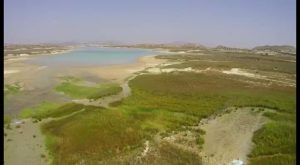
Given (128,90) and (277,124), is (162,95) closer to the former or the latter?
(128,90)

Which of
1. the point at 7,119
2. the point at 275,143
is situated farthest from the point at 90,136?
the point at 275,143

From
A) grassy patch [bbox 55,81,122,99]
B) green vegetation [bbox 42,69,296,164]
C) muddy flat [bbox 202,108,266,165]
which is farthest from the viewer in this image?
grassy patch [bbox 55,81,122,99]

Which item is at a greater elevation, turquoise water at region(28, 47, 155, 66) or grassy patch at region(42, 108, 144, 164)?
turquoise water at region(28, 47, 155, 66)

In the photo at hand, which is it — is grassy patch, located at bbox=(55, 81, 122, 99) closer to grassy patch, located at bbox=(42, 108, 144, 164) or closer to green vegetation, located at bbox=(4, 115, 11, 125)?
grassy patch, located at bbox=(42, 108, 144, 164)

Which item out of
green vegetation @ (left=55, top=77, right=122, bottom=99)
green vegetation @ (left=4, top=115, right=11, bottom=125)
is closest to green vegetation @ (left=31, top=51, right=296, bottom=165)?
green vegetation @ (left=55, top=77, right=122, bottom=99)

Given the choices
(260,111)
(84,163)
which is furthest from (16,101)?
(260,111)

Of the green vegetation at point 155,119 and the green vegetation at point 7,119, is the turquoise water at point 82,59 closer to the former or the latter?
the green vegetation at point 155,119
